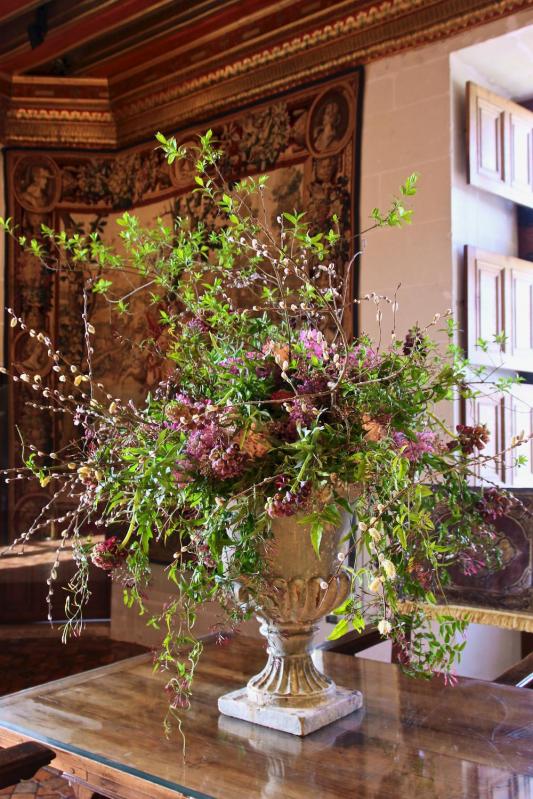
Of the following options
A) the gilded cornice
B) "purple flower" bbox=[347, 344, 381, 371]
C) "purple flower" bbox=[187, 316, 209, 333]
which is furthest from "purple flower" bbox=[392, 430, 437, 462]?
the gilded cornice

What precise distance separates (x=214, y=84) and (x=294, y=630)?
4.99 m

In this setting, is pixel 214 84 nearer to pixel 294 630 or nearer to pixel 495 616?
pixel 495 616

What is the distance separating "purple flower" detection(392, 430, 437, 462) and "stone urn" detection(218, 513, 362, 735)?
0.20 metres

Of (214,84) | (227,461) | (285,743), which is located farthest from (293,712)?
(214,84)

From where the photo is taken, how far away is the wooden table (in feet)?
4.86

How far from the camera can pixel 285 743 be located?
1677 mm

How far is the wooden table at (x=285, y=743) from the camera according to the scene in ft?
4.86

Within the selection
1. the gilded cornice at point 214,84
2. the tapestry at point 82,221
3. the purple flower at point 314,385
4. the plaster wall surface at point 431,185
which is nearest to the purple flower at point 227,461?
the purple flower at point 314,385

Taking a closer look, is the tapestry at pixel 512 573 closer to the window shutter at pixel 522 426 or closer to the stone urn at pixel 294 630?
the window shutter at pixel 522 426

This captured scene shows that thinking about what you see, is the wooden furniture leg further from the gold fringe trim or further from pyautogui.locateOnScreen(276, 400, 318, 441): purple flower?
the gold fringe trim

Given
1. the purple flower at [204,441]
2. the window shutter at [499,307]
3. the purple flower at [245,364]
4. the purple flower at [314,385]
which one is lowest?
Result: the purple flower at [204,441]

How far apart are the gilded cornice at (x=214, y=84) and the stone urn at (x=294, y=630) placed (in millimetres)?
3915

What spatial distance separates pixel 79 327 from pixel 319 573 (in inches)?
208

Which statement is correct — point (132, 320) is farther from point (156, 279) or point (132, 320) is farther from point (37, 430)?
point (156, 279)
